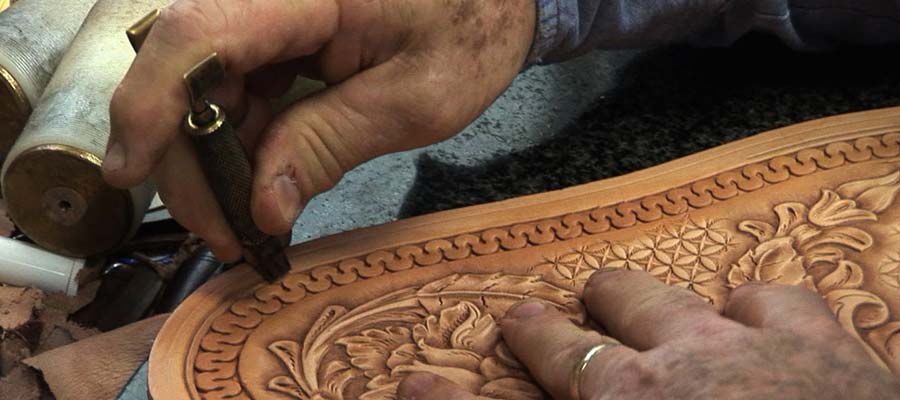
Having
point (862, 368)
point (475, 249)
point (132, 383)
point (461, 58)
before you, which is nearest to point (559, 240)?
point (475, 249)

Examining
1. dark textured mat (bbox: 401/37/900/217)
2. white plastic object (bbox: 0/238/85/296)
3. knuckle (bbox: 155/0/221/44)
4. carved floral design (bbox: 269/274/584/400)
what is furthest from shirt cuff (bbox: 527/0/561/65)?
white plastic object (bbox: 0/238/85/296)

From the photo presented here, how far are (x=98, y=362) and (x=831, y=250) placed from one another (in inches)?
27.9

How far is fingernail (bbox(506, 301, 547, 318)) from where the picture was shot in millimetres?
784

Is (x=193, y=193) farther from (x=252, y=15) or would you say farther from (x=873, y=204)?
(x=873, y=204)

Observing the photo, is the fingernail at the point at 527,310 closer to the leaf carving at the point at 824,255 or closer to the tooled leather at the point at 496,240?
the tooled leather at the point at 496,240

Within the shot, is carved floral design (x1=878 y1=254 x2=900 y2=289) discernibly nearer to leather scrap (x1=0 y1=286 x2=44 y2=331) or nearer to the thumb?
the thumb

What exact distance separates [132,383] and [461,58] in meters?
0.43

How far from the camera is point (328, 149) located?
2.73 ft

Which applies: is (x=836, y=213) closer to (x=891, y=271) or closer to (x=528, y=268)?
(x=891, y=271)

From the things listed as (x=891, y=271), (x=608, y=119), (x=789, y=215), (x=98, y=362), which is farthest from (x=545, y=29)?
(x=98, y=362)

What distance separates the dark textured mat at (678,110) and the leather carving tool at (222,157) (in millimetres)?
209

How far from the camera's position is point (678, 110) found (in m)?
1.12

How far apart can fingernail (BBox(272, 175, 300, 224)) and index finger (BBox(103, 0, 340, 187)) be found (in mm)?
97

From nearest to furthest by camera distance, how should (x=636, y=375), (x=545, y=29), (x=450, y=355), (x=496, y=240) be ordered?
(x=636, y=375)
(x=450, y=355)
(x=496, y=240)
(x=545, y=29)
